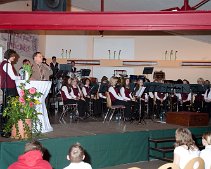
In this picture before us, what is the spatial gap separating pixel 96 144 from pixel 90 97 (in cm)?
329

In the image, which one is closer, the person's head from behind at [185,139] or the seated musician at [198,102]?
the person's head from behind at [185,139]

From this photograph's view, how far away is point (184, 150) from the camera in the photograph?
364 cm

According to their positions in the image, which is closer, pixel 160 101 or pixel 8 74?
pixel 8 74

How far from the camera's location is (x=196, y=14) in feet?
14.2

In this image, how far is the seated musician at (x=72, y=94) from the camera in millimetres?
7591

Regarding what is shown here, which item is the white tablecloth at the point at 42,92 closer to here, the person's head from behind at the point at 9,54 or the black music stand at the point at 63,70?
the person's head from behind at the point at 9,54

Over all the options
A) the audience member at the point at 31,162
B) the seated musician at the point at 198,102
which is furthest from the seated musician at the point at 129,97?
the audience member at the point at 31,162

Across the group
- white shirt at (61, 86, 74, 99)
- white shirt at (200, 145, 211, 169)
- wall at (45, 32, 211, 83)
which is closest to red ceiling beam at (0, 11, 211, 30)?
white shirt at (200, 145, 211, 169)

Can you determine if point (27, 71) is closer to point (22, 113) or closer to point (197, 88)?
point (22, 113)

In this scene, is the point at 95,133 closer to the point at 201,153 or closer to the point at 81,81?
the point at 201,153

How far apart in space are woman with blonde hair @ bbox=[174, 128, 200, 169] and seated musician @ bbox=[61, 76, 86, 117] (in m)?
4.15

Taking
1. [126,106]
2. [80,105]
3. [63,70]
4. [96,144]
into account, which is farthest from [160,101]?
[96,144]

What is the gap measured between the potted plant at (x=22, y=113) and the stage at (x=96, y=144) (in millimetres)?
181

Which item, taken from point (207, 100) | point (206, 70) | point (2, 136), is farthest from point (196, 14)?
point (206, 70)
